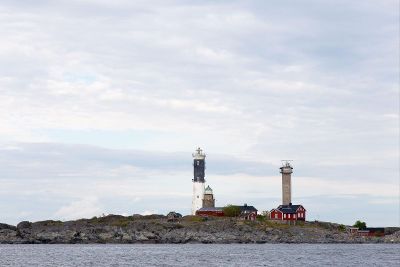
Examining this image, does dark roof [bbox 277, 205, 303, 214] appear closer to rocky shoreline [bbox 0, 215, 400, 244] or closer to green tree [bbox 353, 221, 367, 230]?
rocky shoreline [bbox 0, 215, 400, 244]

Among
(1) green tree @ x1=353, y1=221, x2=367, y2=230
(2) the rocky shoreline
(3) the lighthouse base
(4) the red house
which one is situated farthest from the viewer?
(1) green tree @ x1=353, y1=221, x2=367, y2=230

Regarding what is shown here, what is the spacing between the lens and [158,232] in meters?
139

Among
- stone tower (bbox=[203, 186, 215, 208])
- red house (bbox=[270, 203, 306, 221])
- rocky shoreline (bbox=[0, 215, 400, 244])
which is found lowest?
rocky shoreline (bbox=[0, 215, 400, 244])

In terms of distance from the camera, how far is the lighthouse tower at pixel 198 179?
15388 cm

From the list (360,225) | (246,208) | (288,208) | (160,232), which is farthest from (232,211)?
(360,225)

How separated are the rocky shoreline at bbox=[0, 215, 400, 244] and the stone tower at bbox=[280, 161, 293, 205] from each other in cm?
833

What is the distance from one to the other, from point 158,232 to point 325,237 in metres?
33.3

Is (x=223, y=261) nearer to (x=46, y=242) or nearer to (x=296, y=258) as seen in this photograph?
(x=296, y=258)

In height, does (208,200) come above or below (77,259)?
above

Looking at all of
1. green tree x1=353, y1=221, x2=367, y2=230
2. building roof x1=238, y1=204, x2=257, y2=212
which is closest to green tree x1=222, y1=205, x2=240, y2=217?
building roof x1=238, y1=204, x2=257, y2=212

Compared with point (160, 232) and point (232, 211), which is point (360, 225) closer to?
point (232, 211)

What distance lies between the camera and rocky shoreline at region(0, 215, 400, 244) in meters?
138

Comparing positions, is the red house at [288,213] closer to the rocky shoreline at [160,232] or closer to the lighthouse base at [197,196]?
the rocky shoreline at [160,232]

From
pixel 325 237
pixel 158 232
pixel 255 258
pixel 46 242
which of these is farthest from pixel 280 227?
pixel 255 258
